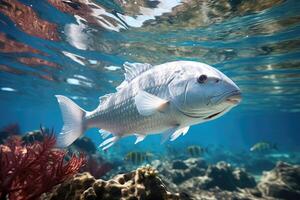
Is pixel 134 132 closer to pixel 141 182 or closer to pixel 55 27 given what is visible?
pixel 141 182

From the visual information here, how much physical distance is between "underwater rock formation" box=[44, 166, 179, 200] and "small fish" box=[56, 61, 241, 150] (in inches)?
25.6

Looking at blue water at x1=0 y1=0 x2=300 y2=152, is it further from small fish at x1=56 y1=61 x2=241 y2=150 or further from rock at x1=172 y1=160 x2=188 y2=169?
small fish at x1=56 y1=61 x2=241 y2=150

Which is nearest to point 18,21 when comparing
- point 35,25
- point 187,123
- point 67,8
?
point 35,25

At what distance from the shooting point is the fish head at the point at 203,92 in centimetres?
315

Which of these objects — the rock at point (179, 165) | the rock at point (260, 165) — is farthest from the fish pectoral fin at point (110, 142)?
the rock at point (260, 165)

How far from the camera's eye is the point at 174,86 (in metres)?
3.75

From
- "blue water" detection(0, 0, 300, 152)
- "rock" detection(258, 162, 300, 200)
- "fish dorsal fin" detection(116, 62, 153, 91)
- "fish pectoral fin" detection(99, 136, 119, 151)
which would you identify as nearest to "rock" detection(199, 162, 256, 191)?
"rock" detection(258, 162, 300, 200)

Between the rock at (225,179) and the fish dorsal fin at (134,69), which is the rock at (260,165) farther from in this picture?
the fish dorsal fin at (134,69)

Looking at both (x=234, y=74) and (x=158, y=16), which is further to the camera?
(x=234, y=74)

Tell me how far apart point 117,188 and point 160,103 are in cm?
137

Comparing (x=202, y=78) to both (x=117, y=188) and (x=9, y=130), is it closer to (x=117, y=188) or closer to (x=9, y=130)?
(x=117, y=188)

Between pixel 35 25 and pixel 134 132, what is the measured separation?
12523mm

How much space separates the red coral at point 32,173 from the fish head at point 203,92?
214 cm

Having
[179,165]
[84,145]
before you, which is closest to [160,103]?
[179,165]
